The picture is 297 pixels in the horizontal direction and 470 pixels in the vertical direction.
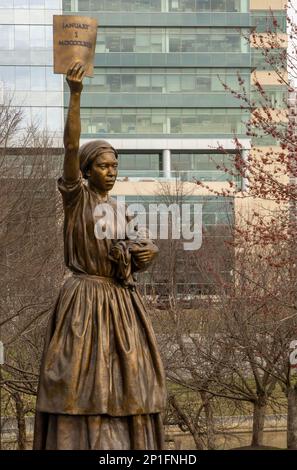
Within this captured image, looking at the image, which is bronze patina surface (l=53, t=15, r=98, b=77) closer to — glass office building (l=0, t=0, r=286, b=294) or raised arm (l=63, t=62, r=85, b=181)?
raised arm (l=63, t=62, r=85, b=181)

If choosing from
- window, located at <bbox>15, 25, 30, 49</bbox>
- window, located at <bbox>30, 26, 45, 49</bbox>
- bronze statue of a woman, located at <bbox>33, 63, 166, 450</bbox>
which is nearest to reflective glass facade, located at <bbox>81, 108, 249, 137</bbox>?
window, located at <bbox>30, 26, 45, 49</bbox>

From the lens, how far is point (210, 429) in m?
20.2

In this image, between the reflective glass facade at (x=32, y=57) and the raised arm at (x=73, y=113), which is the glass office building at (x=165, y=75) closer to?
the reflective glass facade at (x=32, y=57)

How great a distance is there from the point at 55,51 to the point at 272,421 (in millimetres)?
21787

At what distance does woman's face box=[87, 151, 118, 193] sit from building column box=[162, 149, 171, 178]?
48057 millimetres

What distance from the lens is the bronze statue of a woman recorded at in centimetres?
686

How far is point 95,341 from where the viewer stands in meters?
6.98

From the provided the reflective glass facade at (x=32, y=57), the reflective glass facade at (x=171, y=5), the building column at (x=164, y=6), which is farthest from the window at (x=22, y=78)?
the building column at (x=164, y=6)

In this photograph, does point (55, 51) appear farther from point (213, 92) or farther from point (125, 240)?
point (213, 92)

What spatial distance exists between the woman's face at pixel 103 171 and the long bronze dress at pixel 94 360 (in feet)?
0.49

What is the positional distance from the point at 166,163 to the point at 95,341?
50.8m

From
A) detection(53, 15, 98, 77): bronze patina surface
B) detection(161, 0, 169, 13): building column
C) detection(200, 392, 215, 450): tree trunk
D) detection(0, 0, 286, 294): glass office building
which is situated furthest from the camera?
detection(161, 0, 169, 13): building column

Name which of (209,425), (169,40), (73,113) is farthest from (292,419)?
(169,40)

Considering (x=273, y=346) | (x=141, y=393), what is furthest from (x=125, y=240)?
(x=273, y=346)
